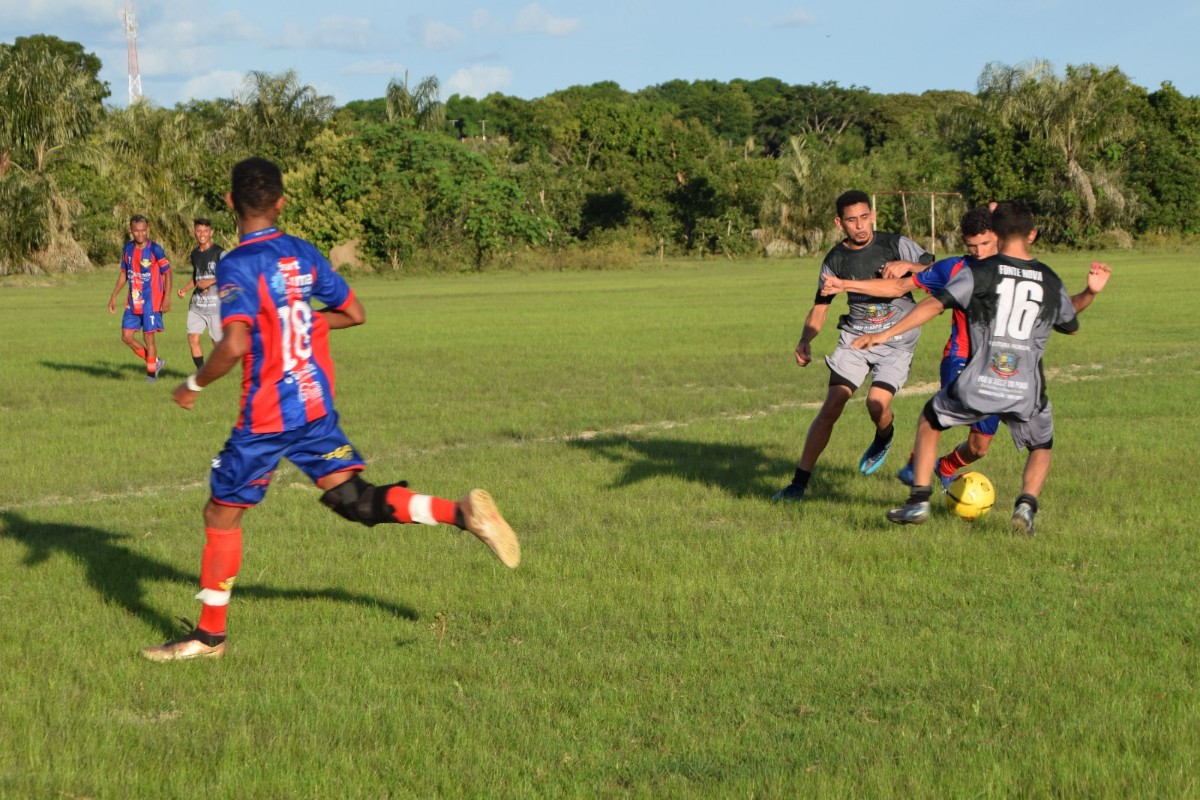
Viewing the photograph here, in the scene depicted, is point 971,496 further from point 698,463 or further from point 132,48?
point 132,48

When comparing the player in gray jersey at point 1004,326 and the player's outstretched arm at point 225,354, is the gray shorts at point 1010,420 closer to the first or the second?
the player in gray jersey at point 1004,326

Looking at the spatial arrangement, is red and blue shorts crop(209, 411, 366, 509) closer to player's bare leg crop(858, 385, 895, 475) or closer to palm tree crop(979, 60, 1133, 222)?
player's bare leg crop(858, 385, 895, 475)

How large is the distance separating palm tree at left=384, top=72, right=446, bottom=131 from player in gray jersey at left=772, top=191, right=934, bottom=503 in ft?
179

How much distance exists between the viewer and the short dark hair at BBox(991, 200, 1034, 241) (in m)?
7.29

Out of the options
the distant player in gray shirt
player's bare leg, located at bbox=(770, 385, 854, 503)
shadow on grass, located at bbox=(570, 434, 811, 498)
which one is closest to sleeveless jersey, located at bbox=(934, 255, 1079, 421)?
player's bare leg, located at bbox=(770, 385, 854, 503)

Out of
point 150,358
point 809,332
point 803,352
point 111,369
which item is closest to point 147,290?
point 150,358

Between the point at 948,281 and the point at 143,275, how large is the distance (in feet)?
42.4

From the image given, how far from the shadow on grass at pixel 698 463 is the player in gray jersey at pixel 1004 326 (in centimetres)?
206

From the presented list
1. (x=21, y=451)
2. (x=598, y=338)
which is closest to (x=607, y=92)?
(x=598, y=338)

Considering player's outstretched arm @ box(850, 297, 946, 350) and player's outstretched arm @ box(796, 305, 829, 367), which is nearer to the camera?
player's outstretched arm @ box(850, 297, 946, 350)

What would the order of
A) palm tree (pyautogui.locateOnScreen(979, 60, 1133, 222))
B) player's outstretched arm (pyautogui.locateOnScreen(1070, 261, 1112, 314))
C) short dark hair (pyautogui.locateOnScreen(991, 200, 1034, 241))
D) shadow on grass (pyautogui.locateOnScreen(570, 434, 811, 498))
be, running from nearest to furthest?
short dark hair (pyautogui.locateOnScreen(991, 200, 1034, 241)) → player's outstretched arm (pyautogui.locateOnScreen(1070, 261, 1112, 314)) → shadow on grass (pyautogui.locateOnScreen(570, 434, 811, 498)) → palm tree (pyautogui.locateOnScreen(979, 60, 1133, 222))

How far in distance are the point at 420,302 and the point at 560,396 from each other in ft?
71.3

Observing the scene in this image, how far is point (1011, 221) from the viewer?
23.9 ft

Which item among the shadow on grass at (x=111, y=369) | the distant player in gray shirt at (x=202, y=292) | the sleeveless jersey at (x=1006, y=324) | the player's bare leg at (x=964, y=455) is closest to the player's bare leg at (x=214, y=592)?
the sleeveless jersey at (x=1006, y=324)
